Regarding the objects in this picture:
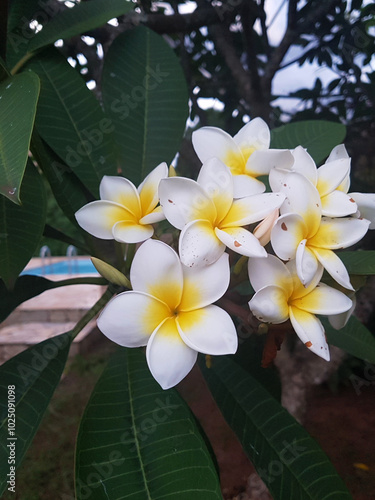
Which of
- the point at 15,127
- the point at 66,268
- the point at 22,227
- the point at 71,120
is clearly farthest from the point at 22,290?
the point at 66,268

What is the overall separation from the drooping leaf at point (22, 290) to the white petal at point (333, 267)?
1.44 feet

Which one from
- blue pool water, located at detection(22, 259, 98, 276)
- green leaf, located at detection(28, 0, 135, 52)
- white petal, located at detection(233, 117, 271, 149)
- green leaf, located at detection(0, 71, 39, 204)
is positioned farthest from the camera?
blue pool water, located at detection(22, 259, 98, 276)

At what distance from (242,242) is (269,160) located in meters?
0.15

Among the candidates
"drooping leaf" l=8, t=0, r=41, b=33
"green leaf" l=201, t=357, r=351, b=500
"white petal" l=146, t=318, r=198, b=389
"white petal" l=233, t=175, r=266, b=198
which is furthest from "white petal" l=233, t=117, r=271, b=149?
"drooping leaf" l=8, t=0, r=41, b=33

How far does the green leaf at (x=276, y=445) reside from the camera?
60 cm

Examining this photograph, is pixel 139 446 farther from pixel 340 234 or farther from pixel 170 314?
pixel 340 234

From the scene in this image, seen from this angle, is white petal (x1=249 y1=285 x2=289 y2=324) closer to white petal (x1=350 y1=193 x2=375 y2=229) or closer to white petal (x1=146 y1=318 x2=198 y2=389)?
white petal (x1=146 y1=318 x2=198 y2=389)

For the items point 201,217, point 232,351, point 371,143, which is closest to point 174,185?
point 201,217

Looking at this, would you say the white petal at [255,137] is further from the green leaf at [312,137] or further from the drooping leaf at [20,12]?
the drooping leaf at [20,12]

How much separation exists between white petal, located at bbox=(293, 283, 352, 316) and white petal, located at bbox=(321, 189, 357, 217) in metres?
0.09

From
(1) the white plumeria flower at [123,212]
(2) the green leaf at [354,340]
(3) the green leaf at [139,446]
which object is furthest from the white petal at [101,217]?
(2) the green leaf at [354,340]

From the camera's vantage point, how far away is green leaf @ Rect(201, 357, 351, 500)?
1.98 ft

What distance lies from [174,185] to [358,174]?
1581 mm

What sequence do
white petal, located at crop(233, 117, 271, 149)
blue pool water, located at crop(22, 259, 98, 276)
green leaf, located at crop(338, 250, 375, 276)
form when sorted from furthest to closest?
blue pool water, located at crop(22, 259, 98, 276) < white petal, located at crop(233, 117, 271, 149) < green leaf, located at crop(338, 250, 375, 276)
